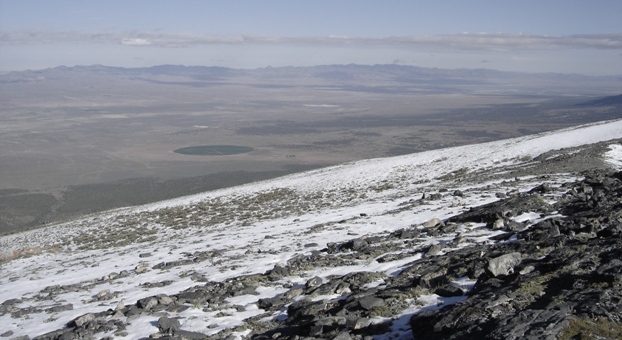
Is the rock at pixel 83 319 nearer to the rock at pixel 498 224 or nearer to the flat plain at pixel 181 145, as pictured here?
the rock at pixel 498 224

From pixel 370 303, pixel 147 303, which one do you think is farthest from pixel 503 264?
pixel 147 303

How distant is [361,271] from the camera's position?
36.1ft

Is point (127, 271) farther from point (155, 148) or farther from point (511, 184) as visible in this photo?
point (155, 148)

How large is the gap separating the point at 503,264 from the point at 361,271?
300 cm

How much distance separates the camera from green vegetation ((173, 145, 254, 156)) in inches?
4100

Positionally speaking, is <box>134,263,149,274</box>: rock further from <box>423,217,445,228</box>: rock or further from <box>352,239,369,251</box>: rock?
<box>423,217,445,228</box>: rock

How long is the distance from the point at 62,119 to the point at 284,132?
83115 mm

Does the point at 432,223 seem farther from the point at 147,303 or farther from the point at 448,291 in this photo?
the point at 147,303

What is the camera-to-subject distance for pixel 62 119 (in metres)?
179

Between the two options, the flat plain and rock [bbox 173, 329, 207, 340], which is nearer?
rock [bbox 173, 329, 207, 340]

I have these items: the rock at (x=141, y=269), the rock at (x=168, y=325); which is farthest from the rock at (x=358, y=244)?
the rock at (x=141, y=269)

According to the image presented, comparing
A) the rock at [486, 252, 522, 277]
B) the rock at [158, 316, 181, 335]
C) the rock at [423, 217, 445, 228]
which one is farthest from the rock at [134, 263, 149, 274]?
the rock at [486, 252, 522, 277]

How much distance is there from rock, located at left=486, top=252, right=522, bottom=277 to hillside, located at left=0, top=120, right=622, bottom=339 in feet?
0.07

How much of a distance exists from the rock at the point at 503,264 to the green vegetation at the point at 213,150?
313ft
